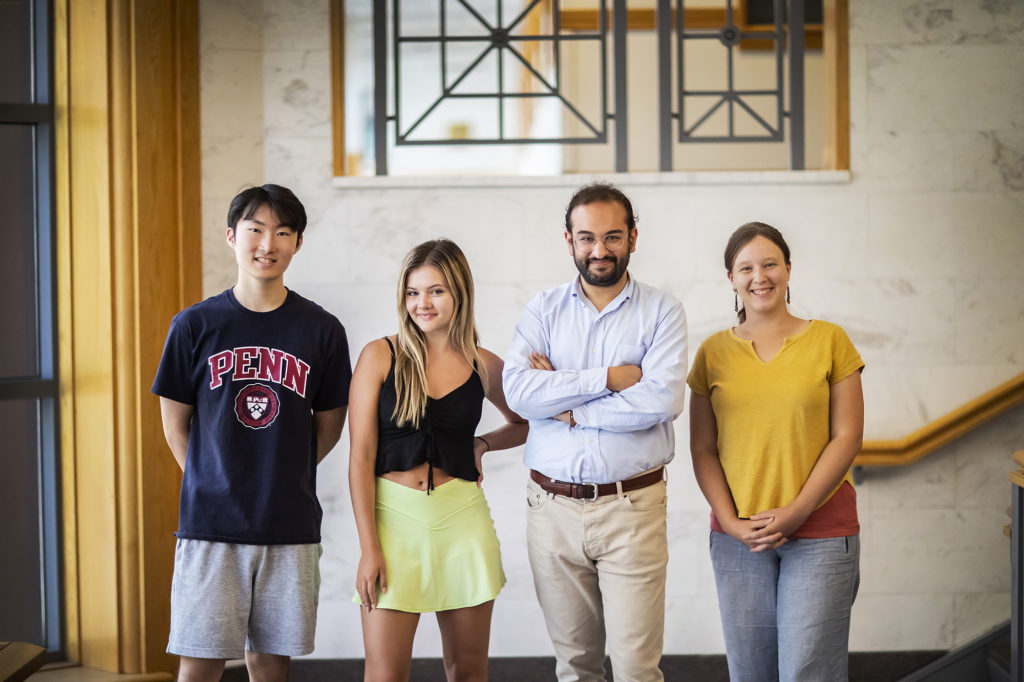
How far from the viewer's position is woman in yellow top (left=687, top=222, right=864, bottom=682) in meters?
1.88

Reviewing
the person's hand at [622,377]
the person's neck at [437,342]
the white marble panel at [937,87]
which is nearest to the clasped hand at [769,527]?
the person's hand at [622,377]

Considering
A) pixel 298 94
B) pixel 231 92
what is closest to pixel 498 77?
pixel 298 94

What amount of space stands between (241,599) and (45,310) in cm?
136

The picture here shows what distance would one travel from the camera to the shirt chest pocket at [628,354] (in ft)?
6.51

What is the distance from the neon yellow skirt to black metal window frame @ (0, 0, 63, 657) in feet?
4.58

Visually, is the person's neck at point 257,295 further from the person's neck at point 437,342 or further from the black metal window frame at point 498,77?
the black metal window frame at point 498,77

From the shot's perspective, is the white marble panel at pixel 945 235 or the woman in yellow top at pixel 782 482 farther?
the white marble panel at pixel 945 235

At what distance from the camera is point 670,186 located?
2986 mm

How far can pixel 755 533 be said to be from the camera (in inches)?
74.0

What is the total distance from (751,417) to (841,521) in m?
0.32

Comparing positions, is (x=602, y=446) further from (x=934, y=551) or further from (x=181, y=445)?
(x=934, y=551)

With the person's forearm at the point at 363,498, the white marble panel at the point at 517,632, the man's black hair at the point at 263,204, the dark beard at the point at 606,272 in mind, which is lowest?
the white marble panel at the point at 517,632

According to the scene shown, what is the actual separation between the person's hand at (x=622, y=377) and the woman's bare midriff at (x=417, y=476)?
450mm

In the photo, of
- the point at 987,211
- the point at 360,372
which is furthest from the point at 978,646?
the point at 360,372
